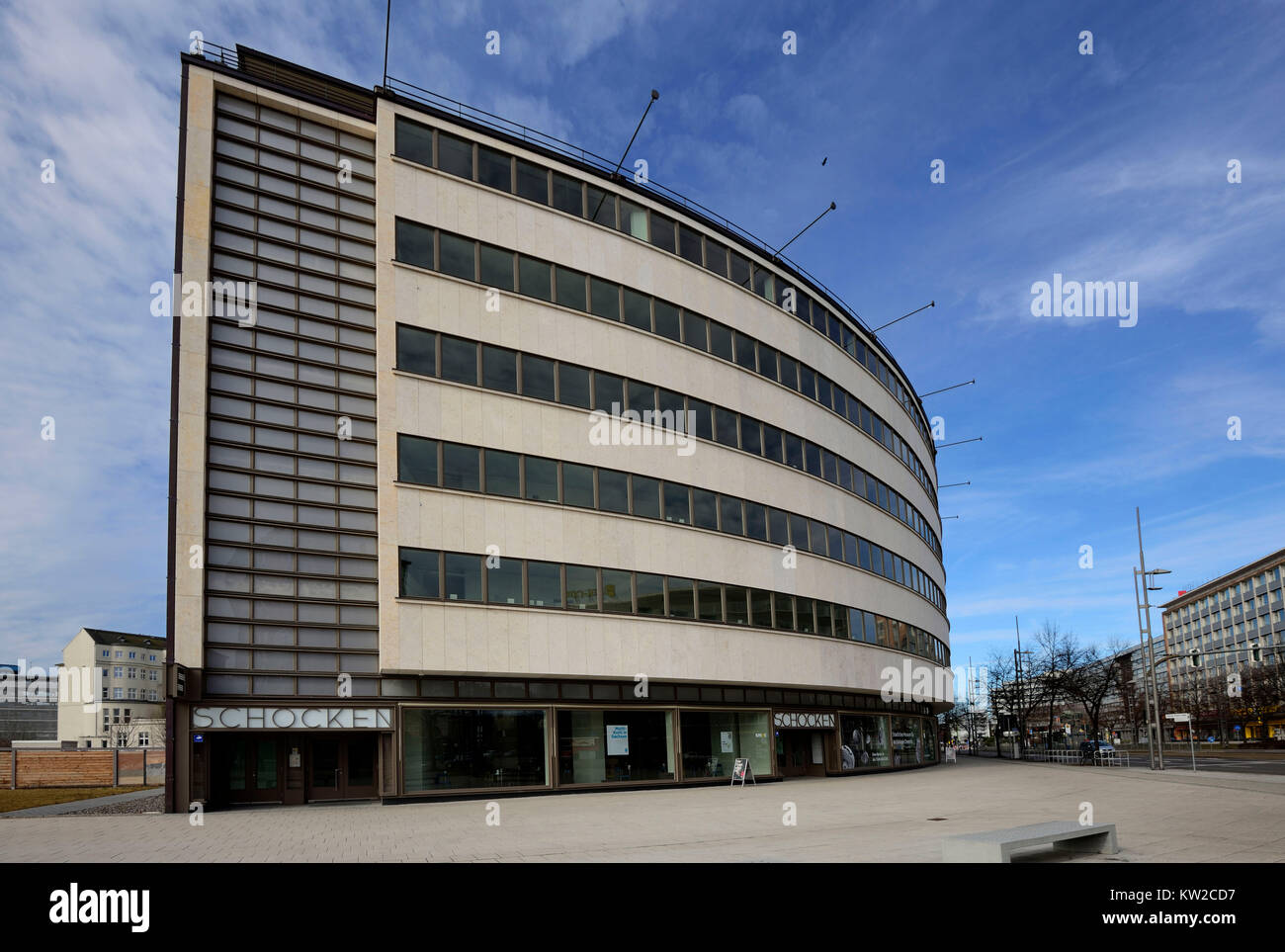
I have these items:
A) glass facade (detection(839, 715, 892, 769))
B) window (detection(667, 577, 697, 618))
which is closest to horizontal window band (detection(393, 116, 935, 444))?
window (detection(667, 577, 697, 618))

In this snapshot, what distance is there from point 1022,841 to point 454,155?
27449mm

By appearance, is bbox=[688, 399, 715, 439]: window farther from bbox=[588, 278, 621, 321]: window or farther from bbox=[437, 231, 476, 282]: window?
bbox=[437, 231, 476, 282]: window

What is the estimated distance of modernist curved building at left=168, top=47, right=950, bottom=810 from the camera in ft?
91.7

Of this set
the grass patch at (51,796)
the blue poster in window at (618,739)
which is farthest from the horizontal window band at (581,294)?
the grass patch at (51,796)

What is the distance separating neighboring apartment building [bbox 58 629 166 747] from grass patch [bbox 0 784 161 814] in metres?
70.6

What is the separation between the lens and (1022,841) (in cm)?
1182

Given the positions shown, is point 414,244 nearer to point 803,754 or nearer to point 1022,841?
point 1022,841

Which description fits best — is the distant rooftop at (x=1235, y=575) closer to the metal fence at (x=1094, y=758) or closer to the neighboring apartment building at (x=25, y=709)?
the metal fence at (x=1094, y=758)

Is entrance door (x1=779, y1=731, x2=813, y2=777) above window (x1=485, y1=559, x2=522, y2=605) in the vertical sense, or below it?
below

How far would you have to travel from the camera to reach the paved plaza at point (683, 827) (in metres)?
14.2

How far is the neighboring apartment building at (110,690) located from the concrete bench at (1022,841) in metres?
114

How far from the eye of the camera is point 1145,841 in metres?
15.1
